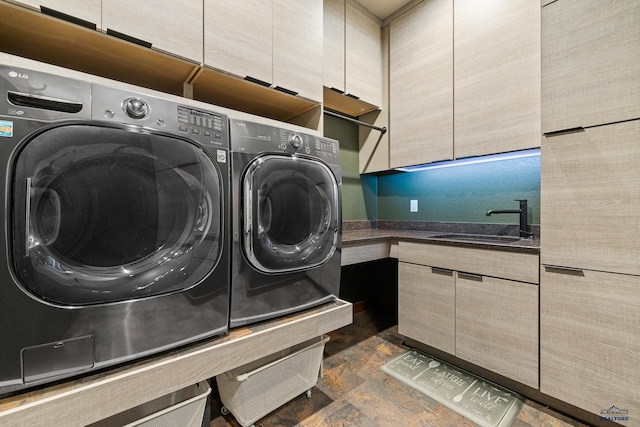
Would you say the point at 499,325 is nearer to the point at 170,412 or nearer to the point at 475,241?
the point at 475,241

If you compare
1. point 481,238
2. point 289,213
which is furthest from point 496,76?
point 289,213

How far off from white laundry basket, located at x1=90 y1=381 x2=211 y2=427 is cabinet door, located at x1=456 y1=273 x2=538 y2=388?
1.53 metres

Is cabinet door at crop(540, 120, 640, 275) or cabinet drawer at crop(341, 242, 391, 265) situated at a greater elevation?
cabinet door at crop(540, 120, 640, 275)

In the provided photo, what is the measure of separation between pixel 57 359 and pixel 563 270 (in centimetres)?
206

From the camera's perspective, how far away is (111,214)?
2.82 feet

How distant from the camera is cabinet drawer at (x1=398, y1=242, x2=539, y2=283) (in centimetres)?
150

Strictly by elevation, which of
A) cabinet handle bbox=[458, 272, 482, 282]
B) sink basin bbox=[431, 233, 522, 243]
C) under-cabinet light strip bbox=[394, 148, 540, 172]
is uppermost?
under-cabinet light strip bbox=[394, 148, 540, 172]

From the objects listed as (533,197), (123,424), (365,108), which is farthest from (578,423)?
(365,108)

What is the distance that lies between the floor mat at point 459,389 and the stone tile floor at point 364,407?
4 centimetres

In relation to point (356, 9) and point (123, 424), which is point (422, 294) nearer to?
point (123, 424)

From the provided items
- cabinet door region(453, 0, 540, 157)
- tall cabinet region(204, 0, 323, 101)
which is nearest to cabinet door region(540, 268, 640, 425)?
cabinet door region(453, 0, 540, 157)

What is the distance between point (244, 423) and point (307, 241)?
88cm

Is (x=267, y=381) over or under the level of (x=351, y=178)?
under

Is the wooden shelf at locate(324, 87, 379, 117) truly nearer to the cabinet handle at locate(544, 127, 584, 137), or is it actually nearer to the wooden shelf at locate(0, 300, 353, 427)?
the cabinet handle at locate(544, 127, 584, 137)
